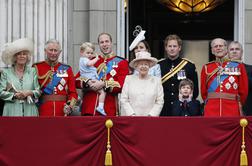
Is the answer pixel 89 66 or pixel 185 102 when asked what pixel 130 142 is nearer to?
pixel 185 102

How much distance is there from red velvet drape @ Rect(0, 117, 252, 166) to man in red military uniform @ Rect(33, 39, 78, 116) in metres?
0.99

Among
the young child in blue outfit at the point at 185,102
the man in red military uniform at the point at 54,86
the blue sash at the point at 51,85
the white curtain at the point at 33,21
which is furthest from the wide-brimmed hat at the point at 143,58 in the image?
the white curtain at the point at 33,21

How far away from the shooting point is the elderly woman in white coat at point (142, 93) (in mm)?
11797

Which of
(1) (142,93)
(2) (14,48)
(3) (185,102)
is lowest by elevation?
(3) (185,102)

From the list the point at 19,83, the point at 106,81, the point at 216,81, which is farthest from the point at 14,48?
the point at 216,81

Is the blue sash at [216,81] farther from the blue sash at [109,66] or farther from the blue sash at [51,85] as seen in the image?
the blue sash at [51,85]

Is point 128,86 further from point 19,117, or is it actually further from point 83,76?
point 19,117

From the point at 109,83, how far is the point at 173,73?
94cm

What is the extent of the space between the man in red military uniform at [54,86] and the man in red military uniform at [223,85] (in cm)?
187

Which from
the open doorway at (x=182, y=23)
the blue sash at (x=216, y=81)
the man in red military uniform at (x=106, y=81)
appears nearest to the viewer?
the blue sash at (x=216, y=81)

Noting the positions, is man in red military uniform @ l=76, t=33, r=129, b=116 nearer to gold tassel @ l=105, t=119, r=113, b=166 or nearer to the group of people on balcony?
the group of people on balcony

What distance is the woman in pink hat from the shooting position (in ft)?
39.1

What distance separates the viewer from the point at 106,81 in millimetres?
12391

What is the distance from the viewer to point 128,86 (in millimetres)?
11961
